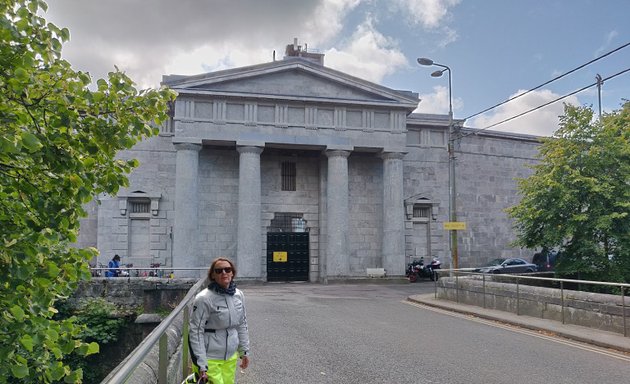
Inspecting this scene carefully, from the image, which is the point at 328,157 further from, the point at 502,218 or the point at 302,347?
the point at 302,347

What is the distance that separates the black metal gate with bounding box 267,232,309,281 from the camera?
97.8ft

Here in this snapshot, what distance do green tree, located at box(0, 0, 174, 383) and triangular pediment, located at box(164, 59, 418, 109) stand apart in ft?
78.2

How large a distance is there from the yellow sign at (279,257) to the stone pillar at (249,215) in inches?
81.9

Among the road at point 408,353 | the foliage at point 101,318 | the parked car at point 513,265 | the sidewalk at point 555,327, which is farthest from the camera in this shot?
the parked car at point 513,265

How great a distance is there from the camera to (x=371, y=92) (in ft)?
97.7

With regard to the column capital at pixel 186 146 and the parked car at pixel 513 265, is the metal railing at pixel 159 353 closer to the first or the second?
the column capital at pixel 186 146

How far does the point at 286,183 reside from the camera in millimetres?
30906

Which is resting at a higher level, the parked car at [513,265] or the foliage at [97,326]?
the parked car at [513,265]

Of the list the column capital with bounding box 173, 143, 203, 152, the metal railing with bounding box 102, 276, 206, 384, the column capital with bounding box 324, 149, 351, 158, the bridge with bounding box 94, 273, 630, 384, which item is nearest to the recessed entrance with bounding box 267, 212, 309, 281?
the column capital with bounding box 324, 149, 351, 158

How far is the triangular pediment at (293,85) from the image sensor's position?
27.8 meters

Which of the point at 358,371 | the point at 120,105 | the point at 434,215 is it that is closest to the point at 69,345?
the point at 120,105

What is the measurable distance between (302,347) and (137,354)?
7127 millimetres

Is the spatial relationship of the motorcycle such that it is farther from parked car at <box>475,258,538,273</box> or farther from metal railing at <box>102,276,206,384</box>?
metal railing at <box>102,276,206,384</box>

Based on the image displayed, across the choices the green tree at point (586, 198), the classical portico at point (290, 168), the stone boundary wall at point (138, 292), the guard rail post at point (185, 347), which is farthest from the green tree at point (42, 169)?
the classical portico at point (290, 168)
